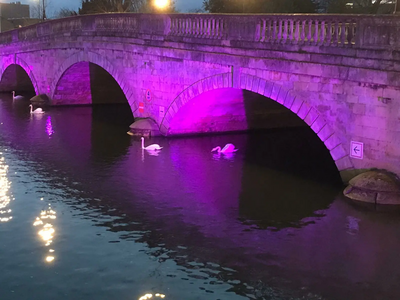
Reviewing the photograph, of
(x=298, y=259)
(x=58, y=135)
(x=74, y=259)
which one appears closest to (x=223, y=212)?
(x=298, y=259)

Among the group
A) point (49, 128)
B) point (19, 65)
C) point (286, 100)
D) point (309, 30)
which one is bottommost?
point (49, 128)

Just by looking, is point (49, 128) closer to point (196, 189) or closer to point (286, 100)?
point (196, 189)

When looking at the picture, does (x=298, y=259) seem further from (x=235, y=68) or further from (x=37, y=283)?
(x=235, y=68)

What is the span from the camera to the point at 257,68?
1564 cm

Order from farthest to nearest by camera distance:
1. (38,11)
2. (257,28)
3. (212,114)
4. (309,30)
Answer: (38,11)
(212,114)
(257,28)
(309,30)

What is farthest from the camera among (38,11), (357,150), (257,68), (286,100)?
(38,11)

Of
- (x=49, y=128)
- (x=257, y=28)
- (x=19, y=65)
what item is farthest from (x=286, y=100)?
(x=19, y=65)

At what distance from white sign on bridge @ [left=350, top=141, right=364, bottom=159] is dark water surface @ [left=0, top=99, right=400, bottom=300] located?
112 centimetres

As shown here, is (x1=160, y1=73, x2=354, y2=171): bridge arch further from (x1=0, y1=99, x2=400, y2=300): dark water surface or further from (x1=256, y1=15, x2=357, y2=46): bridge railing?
(x1=256, y1=15, x2=357, y2=46): bridge railing

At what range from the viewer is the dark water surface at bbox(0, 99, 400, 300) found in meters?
9.05

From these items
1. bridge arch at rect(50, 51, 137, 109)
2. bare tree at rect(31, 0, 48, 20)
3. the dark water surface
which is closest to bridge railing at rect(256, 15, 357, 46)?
the dark water surface

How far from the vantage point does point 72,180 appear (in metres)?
15.1

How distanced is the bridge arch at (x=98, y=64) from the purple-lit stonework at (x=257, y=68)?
5 cm

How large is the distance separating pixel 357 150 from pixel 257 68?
394 cm
